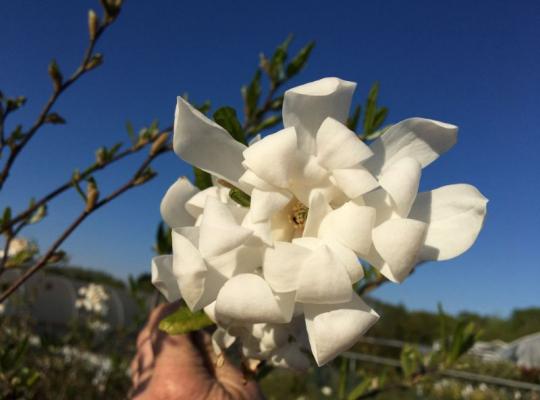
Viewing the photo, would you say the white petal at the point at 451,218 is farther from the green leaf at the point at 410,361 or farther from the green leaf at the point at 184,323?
the green leaf at the point at 410,361

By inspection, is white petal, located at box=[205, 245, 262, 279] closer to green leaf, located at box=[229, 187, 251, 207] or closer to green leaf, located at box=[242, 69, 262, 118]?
Answer: green leaf, located at box=[229, 187, 251, 207]

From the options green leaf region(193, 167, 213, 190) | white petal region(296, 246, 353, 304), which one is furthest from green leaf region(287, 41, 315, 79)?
white petal region(296, 246, 353, 304)

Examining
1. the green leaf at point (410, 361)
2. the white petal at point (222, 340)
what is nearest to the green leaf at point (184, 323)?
the white petal at point (222, 340)

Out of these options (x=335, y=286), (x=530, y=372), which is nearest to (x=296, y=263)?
(x=335, y=286)

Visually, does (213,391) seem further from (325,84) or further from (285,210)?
(325,84)

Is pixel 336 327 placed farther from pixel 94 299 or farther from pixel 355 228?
pixel 94 299
